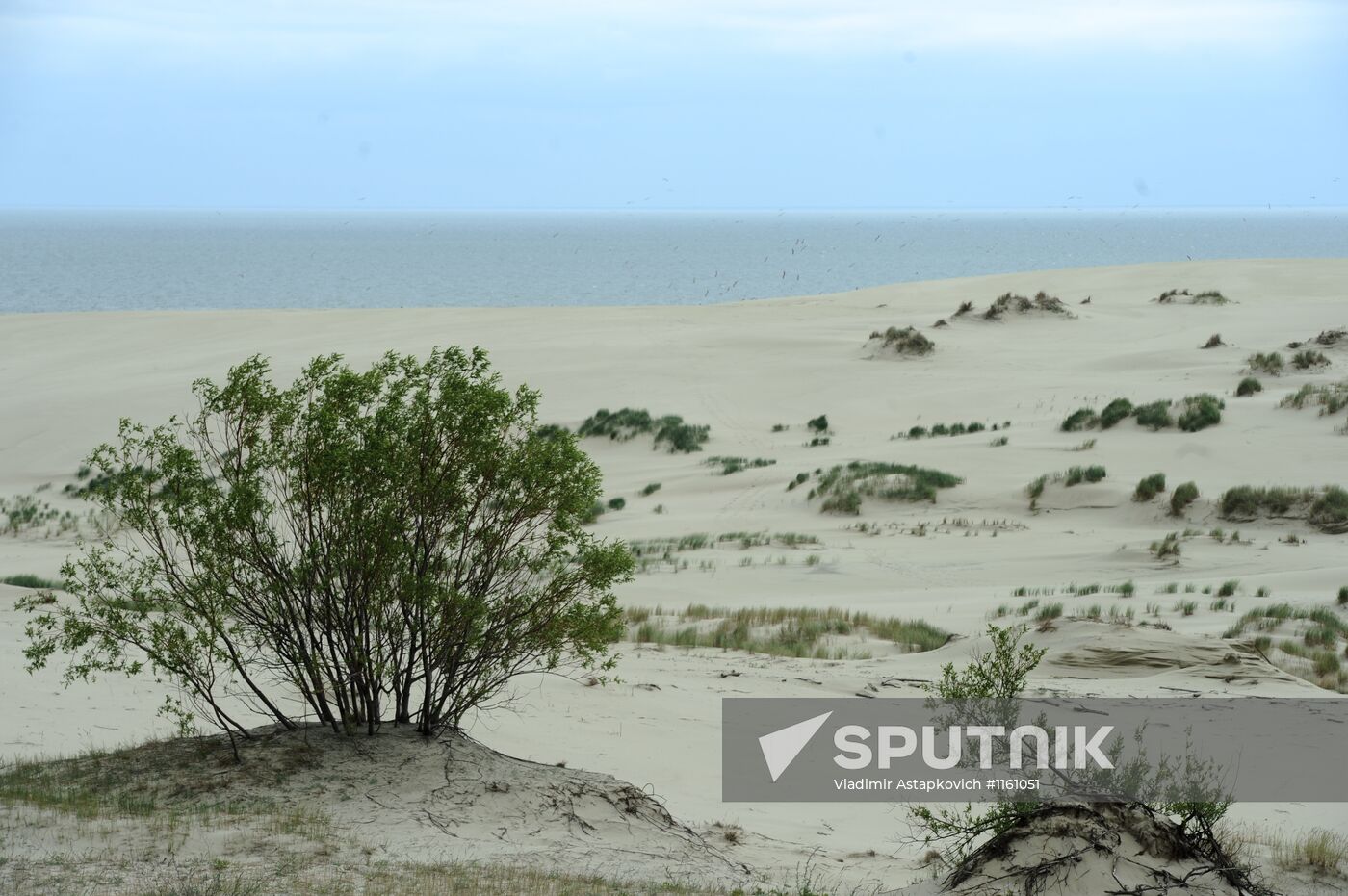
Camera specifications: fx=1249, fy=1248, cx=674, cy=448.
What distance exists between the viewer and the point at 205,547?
305 inches

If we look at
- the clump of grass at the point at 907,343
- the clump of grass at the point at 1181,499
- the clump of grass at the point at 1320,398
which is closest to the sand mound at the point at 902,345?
the clump of grass at the point at 907,343

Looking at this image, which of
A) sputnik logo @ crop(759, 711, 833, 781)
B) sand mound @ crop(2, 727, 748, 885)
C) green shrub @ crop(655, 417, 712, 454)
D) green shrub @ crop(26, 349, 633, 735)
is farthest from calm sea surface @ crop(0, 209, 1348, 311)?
sand mound @ crop(2, 727, 748, 885)

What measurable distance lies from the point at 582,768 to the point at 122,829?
305 centimetres

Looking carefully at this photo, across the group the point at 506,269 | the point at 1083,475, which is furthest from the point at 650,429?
the point at 506,269

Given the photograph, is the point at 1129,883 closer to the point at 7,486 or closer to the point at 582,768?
the point at 582,768

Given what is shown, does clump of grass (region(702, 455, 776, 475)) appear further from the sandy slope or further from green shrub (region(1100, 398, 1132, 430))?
→ green shrub (region(1100, 398, 1132, 430))

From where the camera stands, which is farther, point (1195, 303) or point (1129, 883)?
point (1195, 303)

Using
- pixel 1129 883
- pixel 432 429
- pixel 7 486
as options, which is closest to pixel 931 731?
pixel 1129 883

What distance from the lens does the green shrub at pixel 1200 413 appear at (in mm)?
23250

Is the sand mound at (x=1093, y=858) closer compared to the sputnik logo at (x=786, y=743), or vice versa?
the sand mound at (x=1093, y=858)

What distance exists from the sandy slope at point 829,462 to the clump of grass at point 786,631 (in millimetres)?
422

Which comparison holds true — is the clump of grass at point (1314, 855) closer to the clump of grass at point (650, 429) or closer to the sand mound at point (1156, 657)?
the sand mound at point (1156, 657)

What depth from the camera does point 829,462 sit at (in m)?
24.4

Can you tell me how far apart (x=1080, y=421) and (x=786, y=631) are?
45.7 feet
